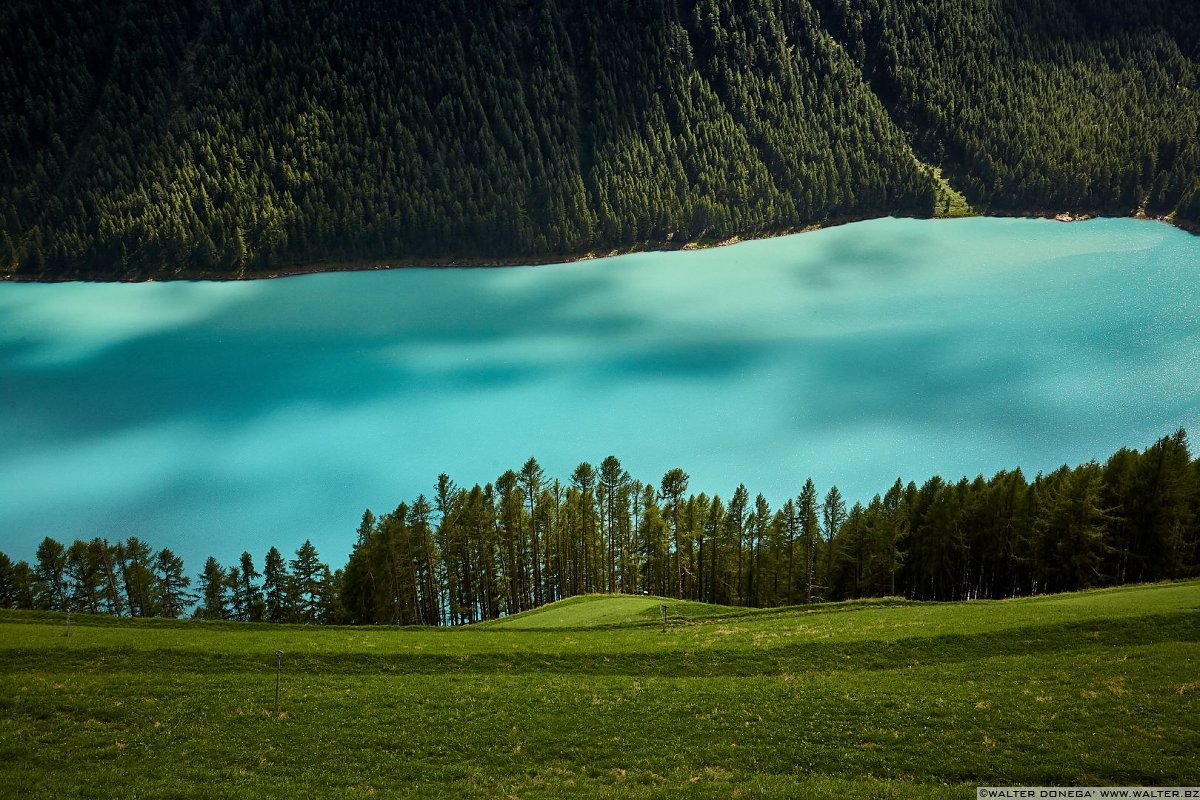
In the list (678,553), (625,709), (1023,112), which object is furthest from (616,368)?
(1023,112)

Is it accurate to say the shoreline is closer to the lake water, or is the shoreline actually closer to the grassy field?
the lake water

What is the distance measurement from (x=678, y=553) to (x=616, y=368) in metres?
46.3

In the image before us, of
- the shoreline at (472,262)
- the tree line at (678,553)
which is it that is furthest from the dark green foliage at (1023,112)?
the tree line at (678,553)

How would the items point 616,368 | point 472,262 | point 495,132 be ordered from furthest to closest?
1. point 495,132
2. point 472,262
3. point 616,368

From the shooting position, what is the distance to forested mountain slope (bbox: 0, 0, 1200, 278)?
157875 millimetres

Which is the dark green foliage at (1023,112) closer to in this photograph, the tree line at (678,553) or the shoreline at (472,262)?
the shoreline at (472,262)

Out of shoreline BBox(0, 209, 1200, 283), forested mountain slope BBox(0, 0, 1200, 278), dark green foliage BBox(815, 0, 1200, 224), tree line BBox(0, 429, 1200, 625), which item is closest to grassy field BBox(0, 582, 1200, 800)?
tree line BBox(0, 429, 1200, 625)

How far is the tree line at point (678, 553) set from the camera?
54.6 meters

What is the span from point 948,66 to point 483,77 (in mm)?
103182

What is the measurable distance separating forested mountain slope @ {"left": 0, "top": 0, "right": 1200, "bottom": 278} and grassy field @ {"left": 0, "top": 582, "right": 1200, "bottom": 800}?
415 ft

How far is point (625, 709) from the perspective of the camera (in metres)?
31.6

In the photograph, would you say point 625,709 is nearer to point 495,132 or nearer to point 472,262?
point 472,262

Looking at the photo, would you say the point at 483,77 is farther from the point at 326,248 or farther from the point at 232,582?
the point at 232,582

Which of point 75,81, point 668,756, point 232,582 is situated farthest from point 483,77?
point 668,756
